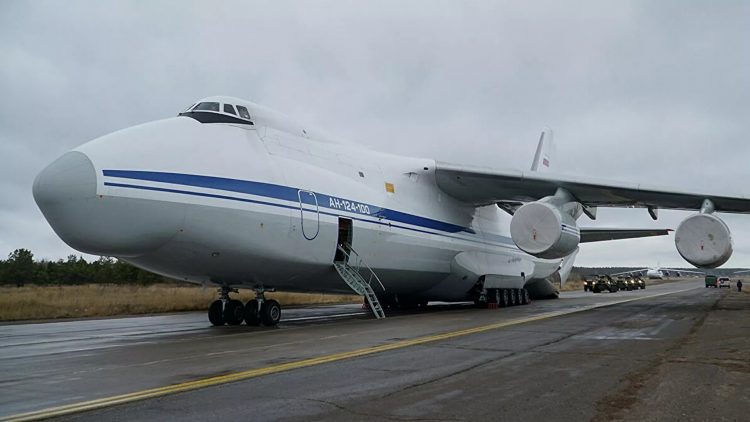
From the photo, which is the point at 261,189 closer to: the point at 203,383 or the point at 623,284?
the point at 203,383

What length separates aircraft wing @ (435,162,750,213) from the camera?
16.6m

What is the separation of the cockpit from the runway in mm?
4461

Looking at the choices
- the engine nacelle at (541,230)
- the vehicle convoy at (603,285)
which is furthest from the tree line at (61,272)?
the engine nacelle at (541,230)

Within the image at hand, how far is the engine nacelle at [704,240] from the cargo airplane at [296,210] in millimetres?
30

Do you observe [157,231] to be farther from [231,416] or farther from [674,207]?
[674,207]

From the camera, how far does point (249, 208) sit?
12.0 meters

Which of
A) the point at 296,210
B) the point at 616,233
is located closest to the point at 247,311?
the point at 296,210

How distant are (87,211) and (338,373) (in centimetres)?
579

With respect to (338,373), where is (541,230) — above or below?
above

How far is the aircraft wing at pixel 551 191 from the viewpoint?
1662 centimetres

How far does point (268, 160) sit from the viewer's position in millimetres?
12992

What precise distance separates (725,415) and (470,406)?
1894mm

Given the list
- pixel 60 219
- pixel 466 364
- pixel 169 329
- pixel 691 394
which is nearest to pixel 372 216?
pixel 169 329

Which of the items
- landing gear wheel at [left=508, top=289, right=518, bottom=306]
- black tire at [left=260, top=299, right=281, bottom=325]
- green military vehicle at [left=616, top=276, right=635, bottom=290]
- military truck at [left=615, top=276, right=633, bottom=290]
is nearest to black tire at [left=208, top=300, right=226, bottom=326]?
black tire at [left=260, top=299, right=281, bottom=325]
